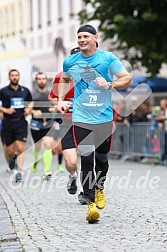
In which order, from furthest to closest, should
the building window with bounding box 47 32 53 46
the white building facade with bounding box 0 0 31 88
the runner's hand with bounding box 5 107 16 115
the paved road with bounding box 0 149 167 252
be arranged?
the white building facade with bounding box 0 0 31 88 < the building window with bounding box 47 32 53 46 < the runner's hand with bounding box 5 107 16 115 < the paved road with bounding box 0 149 167 252

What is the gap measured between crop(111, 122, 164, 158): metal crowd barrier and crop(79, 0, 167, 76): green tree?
2.43 m

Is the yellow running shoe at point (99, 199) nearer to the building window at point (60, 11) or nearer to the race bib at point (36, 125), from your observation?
the race bib at point (36, 125)

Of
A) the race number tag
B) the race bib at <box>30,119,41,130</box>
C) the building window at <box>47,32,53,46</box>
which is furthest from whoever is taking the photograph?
the building window at <box>47,32,53,46</box>

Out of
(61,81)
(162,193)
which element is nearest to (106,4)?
(162,193)

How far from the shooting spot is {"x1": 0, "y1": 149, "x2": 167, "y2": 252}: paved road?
7273 mm

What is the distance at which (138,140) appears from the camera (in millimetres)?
23406

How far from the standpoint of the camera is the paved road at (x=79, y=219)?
23.9ft

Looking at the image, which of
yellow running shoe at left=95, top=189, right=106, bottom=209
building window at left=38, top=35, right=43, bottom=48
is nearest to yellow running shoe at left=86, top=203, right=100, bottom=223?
yellow running shoe at left=95, top=189, right=106, bottom=209

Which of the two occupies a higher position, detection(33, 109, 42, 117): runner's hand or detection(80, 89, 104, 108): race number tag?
detection(80, 89, 104, 108): race number tag

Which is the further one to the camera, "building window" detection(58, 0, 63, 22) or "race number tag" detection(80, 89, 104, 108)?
"building window" detection(58, 0, 63, 22)

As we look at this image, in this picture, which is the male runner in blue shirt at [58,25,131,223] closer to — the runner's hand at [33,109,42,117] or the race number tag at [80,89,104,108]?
the race number tag at [80,89,104,108]

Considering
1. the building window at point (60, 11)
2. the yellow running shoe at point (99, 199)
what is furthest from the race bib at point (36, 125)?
the building window at point (60, 11)

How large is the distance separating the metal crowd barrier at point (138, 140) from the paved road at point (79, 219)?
25.5 ft

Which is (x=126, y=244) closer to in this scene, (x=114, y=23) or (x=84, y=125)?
(x=84, y=125)
